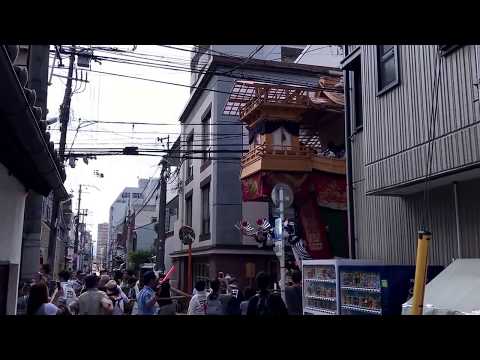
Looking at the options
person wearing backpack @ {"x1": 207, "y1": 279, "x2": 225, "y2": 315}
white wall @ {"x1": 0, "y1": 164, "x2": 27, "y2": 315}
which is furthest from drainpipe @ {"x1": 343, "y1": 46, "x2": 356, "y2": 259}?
white wall @ {"x1": 0, "y1": 164, "x2": 27, "y2": 315}

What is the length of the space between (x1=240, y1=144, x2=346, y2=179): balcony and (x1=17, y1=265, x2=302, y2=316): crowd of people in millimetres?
6822

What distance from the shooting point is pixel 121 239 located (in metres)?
76.8

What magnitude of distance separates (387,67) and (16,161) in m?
6.63

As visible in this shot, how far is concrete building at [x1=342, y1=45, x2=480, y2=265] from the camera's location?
6.90m

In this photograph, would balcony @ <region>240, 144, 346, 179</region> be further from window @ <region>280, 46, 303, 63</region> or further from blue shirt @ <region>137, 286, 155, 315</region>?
window @ <region>280, 46, 303, 63</region>

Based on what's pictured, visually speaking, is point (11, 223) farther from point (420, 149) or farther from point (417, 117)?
point (417, 117)

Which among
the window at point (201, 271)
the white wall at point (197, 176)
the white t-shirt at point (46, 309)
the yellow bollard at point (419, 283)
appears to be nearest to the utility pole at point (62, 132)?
the white wall at point (197, 176)

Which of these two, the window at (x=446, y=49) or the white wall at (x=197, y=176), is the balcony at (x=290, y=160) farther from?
the window at (x=446, y=49)

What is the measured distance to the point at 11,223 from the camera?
773 centimetres

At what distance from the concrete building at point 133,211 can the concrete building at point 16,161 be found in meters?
48.6

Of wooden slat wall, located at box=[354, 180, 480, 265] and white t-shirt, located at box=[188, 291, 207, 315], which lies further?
white t-shirt, located at box=[188, 291, 207, 315]

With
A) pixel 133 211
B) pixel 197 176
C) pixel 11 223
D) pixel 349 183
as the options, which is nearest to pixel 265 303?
pixel 11 223
